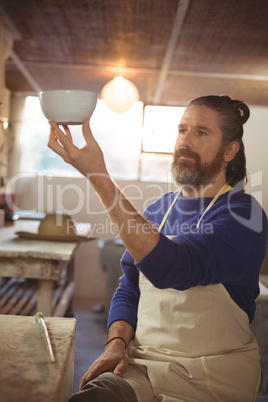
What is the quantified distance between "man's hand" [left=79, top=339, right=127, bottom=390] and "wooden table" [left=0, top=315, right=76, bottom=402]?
26 centimetres

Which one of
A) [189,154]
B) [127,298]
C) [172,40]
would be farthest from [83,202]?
[189,154]

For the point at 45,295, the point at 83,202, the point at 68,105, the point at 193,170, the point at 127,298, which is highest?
the point at 68,105

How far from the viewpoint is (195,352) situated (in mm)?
1344

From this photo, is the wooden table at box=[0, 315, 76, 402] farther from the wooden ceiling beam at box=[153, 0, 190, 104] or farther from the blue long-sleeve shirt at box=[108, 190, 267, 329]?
the wooden ceiling beam at box=[153, 0, 190, 104]

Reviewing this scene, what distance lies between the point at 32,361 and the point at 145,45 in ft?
9.43

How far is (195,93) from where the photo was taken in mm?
4590

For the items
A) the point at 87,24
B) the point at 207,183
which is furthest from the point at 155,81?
the point at 207,183

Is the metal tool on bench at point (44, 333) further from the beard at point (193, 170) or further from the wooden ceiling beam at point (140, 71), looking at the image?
the wooden ceiling beam at point (140, 71)

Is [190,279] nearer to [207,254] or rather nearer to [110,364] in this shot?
[207,254]

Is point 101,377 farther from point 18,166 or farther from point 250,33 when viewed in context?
point 18,166

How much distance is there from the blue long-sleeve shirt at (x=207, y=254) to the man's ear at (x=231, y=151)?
8.1 inches

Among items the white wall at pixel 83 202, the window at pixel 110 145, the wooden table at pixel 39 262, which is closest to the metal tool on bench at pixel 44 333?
the wooden table at pixel 39 262

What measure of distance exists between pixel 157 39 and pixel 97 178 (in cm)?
234

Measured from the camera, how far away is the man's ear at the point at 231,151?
5.45ft
